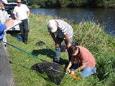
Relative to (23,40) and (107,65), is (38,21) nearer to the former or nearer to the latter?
(23,40)

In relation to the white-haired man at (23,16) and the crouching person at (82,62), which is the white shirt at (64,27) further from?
the white-haired man at (23,16)

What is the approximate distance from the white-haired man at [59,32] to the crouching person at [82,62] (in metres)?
0.28

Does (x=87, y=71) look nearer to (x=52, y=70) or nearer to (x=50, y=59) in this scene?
(x=52, y=70)

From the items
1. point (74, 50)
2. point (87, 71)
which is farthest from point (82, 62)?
point (74, 50)

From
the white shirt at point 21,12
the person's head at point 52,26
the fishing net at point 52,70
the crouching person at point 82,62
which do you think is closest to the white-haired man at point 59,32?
the person's head at point 52,26

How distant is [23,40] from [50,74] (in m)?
4.60

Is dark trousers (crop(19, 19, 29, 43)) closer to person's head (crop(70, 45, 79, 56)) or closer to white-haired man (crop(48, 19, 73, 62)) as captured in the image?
white-haired man (crop(48, 19, 73, 62))

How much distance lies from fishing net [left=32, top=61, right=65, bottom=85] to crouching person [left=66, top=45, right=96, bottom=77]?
1.20ft

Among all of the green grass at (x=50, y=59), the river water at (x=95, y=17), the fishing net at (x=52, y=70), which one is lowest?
the river water at (x=95, y=17)

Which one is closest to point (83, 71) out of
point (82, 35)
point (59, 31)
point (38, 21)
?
point (59, 31)

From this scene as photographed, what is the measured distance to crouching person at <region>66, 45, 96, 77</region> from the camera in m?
11.2

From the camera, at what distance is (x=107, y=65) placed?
1157cm

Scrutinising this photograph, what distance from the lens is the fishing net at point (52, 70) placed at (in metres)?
10.4

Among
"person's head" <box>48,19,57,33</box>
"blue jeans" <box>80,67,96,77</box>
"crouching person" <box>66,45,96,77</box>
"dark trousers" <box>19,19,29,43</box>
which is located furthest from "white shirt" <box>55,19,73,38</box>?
"dark trousers" <box>19,19,29,43</box>
